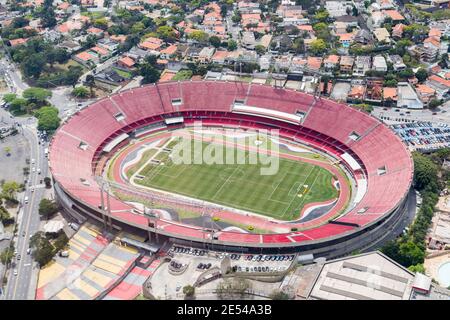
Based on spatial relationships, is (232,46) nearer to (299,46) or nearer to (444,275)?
(299,46)

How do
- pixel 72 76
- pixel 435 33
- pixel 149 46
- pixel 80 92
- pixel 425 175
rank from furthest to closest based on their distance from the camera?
1. pixel 435 33
2. pixel 149 46
3. pixel 72 76
4. pixel 80 92
5. pixel 425 175

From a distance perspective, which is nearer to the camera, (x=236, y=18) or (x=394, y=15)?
(x=394, y=15)

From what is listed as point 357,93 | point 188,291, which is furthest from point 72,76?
point 188,291

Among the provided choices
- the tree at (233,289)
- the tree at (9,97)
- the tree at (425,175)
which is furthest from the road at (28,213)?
the tree at (425,175)

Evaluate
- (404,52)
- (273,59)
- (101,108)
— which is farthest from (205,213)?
(404,52)

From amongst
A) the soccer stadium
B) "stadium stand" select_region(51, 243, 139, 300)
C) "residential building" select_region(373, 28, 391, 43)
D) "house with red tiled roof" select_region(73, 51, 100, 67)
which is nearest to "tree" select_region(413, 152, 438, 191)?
the soccer stadium

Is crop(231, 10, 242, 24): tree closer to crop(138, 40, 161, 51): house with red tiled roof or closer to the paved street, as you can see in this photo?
crop(138, 40, 161, 51): house with red tiled roof

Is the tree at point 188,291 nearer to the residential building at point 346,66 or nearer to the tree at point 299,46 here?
the residential building at point 346,66
